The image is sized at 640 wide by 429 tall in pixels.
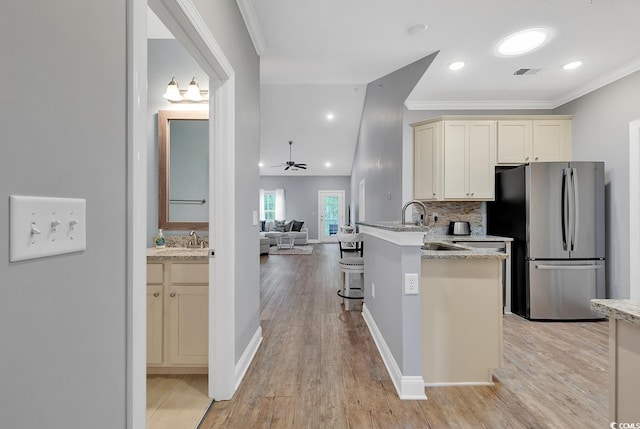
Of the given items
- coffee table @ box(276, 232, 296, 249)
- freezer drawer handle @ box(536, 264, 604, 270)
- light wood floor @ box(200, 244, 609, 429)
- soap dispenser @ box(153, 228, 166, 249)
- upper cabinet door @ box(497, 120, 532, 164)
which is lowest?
light wood floor @ box(200, 244, 609, 429)

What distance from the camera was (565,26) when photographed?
2457 millimetres

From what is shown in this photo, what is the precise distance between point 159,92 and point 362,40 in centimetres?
190

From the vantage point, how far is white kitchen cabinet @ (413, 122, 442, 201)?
365cm

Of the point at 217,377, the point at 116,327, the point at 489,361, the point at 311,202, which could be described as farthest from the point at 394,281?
the point at 311,202

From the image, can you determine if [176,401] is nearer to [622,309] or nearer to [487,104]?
[622,309]

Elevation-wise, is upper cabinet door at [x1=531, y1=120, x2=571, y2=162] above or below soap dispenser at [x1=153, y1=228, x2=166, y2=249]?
above

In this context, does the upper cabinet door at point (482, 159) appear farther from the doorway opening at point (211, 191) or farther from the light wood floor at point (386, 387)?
the doorway opening at point (211, 191)

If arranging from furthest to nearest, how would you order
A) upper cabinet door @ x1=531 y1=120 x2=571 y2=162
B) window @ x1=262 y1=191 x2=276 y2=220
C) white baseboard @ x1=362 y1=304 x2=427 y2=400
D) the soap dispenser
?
window @ x1=262 y1=191 x2=276 y2=220
upper cabinet door @ x1=531 y1=120 x2=571 y2=162
the soap dispenser
white baseboard @ x1=362 y1=304 x2=427 y2=400

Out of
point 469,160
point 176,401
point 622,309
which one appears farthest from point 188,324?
point 469,160

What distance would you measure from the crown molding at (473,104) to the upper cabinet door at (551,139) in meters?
0.38

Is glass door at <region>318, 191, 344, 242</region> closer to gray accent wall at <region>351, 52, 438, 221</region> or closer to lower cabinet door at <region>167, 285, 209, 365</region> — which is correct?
gray accent wall at <region>351, 52, 438, 221</region>

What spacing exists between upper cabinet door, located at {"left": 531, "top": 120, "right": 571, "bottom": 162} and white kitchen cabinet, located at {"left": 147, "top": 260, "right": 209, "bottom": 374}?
418 centimetres

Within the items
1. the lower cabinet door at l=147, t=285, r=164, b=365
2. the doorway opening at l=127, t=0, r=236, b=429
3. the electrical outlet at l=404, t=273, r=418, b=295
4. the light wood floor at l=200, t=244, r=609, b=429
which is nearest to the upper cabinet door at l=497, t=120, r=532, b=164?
the light wood floor at l=200, t=244, r=609, b=429

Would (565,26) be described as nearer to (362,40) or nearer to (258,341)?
(362,40)
